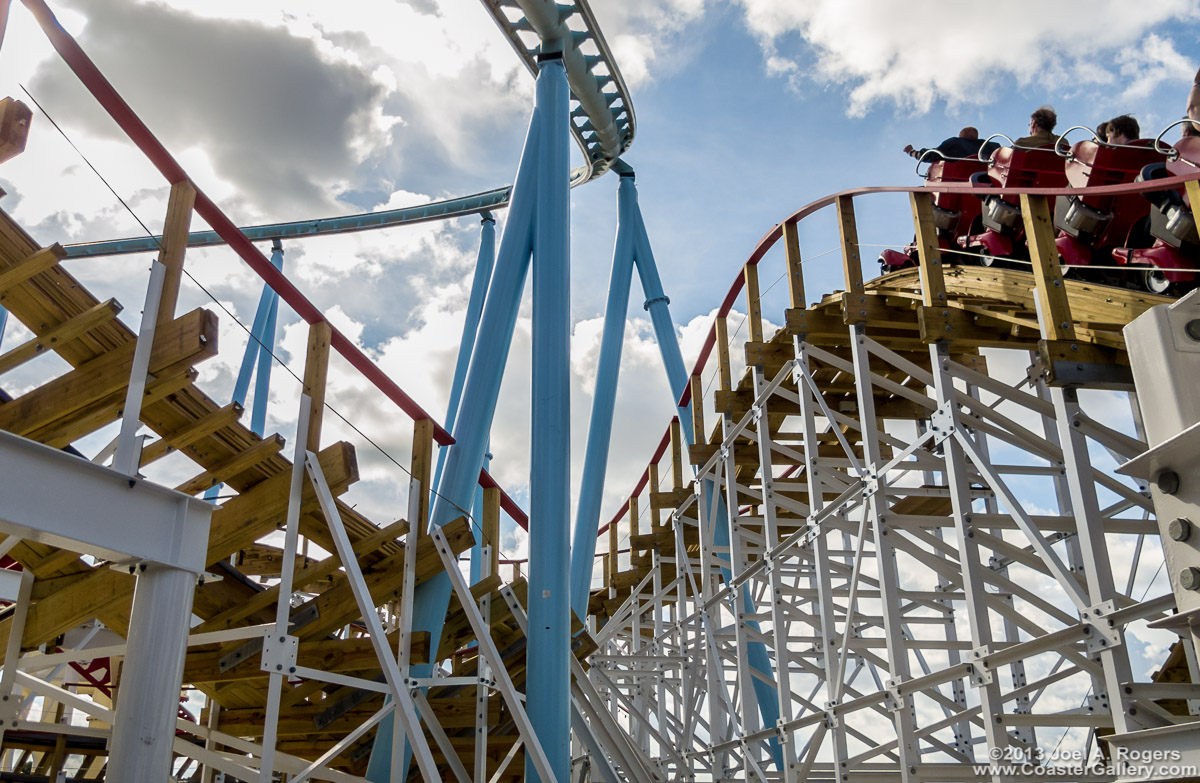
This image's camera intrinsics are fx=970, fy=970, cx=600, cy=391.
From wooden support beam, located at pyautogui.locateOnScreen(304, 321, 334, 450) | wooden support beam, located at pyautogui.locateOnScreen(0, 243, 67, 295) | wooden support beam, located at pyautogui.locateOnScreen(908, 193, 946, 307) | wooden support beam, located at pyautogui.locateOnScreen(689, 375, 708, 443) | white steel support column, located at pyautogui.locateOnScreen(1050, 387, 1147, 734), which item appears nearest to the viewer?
wooden support beam, located at pyautogui.locateOnScreen(0, 243, 67, 295)

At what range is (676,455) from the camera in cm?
1328

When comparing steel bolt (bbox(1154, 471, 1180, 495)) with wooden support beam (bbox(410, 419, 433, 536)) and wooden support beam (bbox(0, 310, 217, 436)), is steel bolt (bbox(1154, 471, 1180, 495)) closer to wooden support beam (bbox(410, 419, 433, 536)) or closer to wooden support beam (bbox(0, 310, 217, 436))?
wooden support beam (bbox(0, 310, 217, 436))

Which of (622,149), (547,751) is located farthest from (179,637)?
(622,149)

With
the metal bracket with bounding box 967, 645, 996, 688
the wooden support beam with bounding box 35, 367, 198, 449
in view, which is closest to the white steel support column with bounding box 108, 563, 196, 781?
the wooden support beam with bounding box 35, 367, 198, 449

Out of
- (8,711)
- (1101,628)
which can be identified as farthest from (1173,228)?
(8,711)

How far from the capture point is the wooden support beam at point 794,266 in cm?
869

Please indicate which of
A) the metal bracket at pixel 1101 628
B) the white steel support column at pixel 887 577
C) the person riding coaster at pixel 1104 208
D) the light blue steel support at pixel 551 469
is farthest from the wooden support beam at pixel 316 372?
the person riding coaster at pixel 1104 208

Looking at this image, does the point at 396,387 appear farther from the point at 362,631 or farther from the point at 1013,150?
the point at 362,631

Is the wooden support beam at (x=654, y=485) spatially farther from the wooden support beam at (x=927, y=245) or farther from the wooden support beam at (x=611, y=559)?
the wooden support beam at (x=927, y=245)

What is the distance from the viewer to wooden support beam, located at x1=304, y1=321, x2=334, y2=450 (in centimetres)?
628

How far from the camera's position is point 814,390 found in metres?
8.13

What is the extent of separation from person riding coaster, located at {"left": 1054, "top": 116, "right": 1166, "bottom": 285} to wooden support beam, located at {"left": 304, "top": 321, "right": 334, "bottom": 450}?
5.10 meters

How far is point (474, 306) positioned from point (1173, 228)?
11168mm

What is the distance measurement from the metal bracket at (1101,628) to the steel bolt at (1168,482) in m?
3.54
